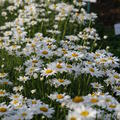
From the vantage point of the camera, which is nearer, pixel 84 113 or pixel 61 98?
pixel 84 113

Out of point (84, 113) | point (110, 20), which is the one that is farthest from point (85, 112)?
point (110, 20)

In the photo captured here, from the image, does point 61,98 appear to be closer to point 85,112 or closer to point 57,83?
point 57,83

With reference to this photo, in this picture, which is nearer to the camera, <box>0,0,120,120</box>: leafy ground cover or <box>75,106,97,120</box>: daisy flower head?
<box>75,106,97,120</box>: daisy flower head

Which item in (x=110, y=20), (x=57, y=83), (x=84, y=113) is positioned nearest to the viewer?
(x=84, y=113)

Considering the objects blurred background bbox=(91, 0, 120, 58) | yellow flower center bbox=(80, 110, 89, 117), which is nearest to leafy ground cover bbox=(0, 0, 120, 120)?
yellow flower center bbox=(80, 110, 89, 117)

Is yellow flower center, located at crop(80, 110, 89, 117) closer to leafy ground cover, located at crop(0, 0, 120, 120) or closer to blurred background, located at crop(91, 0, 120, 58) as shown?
leafy ground cover, located at crop(0, 0, 120, 120)

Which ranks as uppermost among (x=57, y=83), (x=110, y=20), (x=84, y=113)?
(x=84, y=113)

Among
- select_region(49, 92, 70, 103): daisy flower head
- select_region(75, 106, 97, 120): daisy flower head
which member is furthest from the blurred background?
select_region(75, 106, 97, 120): daisy flower head

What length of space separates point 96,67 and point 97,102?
4.23ft

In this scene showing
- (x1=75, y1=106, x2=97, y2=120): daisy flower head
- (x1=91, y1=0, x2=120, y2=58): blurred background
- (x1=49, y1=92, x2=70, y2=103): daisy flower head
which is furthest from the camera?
(x1=91, y1=0, x2=120, y2=58): blurred background

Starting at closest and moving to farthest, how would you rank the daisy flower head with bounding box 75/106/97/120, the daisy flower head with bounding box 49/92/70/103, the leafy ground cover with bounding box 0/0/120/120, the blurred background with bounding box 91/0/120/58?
the daisy flower head with bounding box 75/106/97/120
the leafy ground cover with bounding box 0/0/120/120
the daisy flower head with bounding box 49/92/70/103
the blurred background with bounding box 91/0/120/58

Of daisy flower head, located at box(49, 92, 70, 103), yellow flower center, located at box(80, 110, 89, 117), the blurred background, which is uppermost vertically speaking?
yellow flower center, located at box(80, 110, 89, 117)

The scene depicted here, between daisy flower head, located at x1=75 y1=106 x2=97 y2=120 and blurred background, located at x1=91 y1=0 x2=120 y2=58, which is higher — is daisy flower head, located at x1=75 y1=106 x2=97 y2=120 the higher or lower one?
the higher one

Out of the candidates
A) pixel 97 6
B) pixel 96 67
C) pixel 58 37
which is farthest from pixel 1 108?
pixel 97 6
